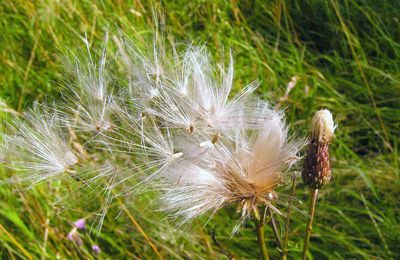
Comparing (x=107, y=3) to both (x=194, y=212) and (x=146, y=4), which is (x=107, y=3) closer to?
(x=146, y=4)

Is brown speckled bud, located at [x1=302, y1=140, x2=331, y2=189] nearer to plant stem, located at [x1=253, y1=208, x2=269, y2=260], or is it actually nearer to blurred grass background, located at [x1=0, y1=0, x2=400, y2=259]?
plant stem, located at [x1=253, y1=208, x2=269, y2=260]

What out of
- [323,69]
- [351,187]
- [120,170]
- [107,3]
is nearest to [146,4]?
[107,3]

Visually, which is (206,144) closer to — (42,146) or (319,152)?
(319,152)

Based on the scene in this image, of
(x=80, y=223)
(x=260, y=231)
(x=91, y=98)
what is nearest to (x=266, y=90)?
(x=80, y=223)

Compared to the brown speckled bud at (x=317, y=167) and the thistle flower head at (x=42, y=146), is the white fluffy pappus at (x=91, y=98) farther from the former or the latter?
the brown speckled bud at (x=317, y=167)

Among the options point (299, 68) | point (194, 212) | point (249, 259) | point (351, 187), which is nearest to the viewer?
point (194, 212)
